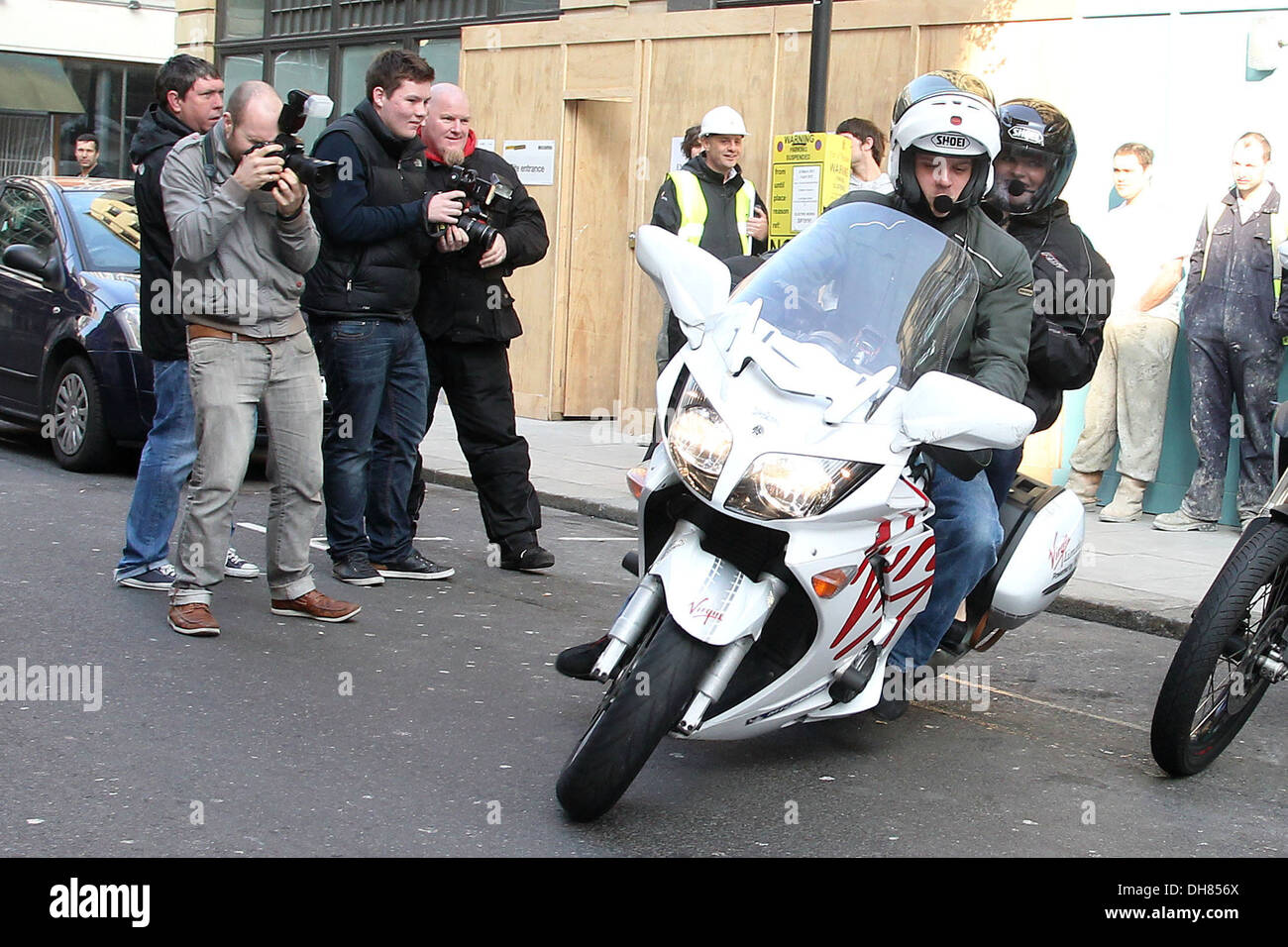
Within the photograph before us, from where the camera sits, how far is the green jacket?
4.82 metres

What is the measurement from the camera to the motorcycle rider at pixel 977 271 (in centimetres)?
480

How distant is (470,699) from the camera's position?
5469 millimetres

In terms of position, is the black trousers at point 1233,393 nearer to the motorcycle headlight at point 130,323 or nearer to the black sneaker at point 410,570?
the black sneaker at point 410,570

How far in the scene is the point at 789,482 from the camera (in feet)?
13.6

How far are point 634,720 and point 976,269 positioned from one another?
165cm

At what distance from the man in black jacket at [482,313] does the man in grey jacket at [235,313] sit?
107 cm

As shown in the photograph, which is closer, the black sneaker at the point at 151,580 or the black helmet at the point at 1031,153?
the black helmet at the point at 1031,153

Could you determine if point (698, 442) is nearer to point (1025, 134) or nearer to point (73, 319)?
point (1025, 134)

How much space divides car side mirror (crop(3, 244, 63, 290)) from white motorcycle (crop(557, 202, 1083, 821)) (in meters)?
6.24

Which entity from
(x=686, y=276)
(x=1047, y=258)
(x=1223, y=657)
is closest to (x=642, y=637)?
(x=686, y=276)

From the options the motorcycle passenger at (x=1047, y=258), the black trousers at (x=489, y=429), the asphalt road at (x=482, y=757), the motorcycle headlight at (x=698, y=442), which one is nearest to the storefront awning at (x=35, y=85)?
the black trousers at (x=489, y=429)
